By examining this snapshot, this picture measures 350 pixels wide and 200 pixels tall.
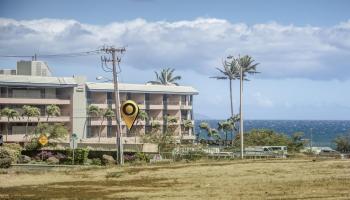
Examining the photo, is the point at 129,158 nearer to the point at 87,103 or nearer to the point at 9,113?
the point at 9,113

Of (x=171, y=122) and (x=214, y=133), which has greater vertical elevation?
(x=171, y=122)

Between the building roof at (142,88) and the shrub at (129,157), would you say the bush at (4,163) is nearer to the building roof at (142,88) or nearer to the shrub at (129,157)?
the shrub at (129,157)

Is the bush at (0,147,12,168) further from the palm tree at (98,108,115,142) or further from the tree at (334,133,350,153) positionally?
the tree at (334,133,350,153)

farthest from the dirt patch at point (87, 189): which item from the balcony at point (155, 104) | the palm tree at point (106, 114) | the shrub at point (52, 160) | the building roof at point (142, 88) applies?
the balcony at point (155, 104)

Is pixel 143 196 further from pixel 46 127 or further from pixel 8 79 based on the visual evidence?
pixel 8 79

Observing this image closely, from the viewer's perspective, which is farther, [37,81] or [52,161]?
[37,81]

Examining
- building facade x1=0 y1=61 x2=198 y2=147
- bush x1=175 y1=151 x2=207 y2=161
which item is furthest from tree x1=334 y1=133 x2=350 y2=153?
bush x1=175 y1=151 x2=207 y2=161

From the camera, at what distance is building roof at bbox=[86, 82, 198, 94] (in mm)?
104000

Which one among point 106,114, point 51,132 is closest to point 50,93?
point 106,114

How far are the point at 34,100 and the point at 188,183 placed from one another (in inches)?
2477

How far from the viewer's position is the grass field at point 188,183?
30.0 m

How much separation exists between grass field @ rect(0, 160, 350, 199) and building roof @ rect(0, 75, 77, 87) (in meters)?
45.6

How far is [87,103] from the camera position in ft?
338

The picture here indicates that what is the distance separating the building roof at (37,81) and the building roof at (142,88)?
18.0 ft
